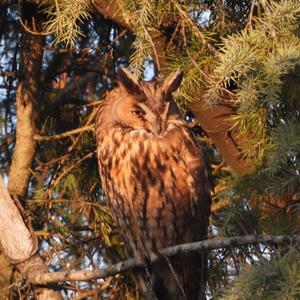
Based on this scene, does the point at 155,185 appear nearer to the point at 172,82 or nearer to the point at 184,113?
the point at 172,82

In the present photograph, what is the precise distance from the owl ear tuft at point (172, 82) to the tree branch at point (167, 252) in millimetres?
538

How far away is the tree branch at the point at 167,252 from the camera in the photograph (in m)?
2.19

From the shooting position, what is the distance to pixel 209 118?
319cm

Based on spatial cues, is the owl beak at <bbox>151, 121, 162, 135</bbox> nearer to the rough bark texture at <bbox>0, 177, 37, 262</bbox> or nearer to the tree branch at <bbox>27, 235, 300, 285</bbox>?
the tree branch at <bbox>27, 235, 300, 285</bbox>

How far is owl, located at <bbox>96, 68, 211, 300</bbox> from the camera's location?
3.05 metres

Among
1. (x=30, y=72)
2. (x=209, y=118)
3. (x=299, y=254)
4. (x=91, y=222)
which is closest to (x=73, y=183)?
(x=91, y=222)

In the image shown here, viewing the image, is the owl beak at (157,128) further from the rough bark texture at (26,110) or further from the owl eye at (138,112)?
the rough bark texture at (26,110)

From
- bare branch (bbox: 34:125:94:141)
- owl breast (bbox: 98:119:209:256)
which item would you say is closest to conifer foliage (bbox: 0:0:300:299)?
bare branch (bbox: 34:125:94:141)

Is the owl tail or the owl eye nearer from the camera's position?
the owl eye

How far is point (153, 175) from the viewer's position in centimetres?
305

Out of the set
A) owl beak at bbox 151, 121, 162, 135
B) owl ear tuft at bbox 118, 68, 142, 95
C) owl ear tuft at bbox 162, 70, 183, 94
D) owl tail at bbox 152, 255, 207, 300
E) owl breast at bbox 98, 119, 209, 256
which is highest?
owl ear tuft at bbox 118, 68, 142, 95

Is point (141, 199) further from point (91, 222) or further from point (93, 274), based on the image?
point (91, 222)

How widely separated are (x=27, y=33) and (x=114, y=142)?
0.85 meters

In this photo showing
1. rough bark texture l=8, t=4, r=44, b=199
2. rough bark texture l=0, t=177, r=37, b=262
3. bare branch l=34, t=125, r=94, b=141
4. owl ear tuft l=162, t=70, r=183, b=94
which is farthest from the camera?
rough bark texture l=8, t=4, r=44, b=199
